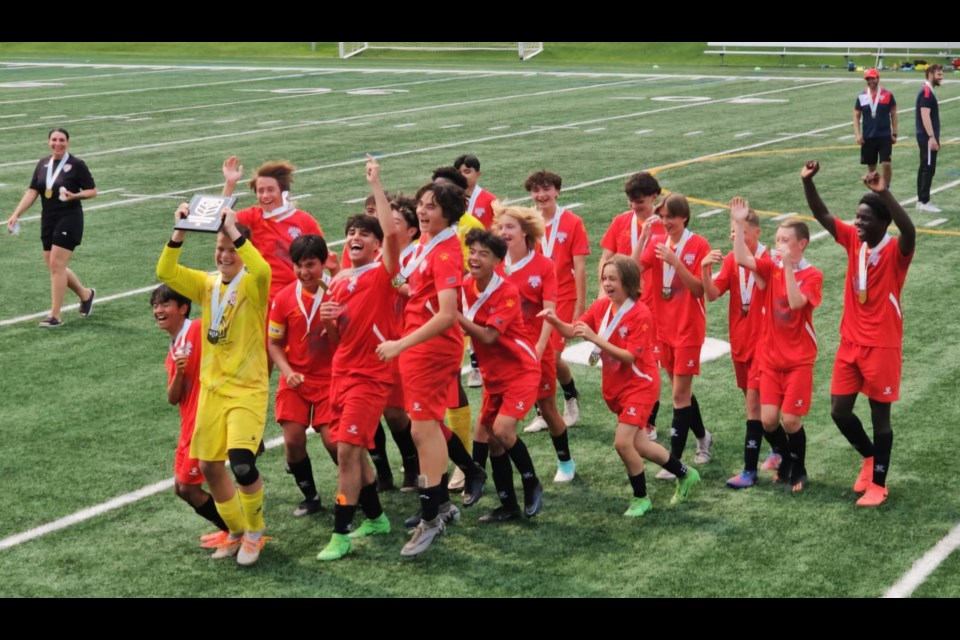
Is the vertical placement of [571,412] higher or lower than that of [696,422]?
lower

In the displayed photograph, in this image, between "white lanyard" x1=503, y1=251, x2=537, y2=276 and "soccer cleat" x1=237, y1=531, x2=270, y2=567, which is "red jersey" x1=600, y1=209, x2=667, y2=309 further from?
"soccer cleat" x1=237, y1=531, x2=270, y2=567

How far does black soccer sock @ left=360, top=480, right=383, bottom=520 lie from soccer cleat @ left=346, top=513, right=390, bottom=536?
4cm

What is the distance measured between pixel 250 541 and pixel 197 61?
163 feet

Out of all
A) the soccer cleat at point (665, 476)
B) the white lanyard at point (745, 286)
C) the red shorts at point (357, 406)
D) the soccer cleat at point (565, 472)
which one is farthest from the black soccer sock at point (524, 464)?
the white lanyard at point (745, 286)

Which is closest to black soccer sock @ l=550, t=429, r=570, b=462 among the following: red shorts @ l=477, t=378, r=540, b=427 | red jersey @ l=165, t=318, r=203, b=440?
red shorts @ l=477, t=378, r=540, b=427

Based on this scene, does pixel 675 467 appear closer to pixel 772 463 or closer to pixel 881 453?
pixel 772 463

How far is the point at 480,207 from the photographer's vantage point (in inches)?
413

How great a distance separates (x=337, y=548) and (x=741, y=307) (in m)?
3.53

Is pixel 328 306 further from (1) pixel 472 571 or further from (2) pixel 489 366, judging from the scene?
(1) pixel 472 571

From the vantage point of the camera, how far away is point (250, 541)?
300 inches

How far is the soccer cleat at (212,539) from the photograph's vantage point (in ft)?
25.8

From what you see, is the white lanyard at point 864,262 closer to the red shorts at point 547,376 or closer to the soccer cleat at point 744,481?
the soccer cleat at point 744,481

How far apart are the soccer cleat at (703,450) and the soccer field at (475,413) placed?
0.12 meters

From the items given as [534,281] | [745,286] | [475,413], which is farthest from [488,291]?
[475,413]
